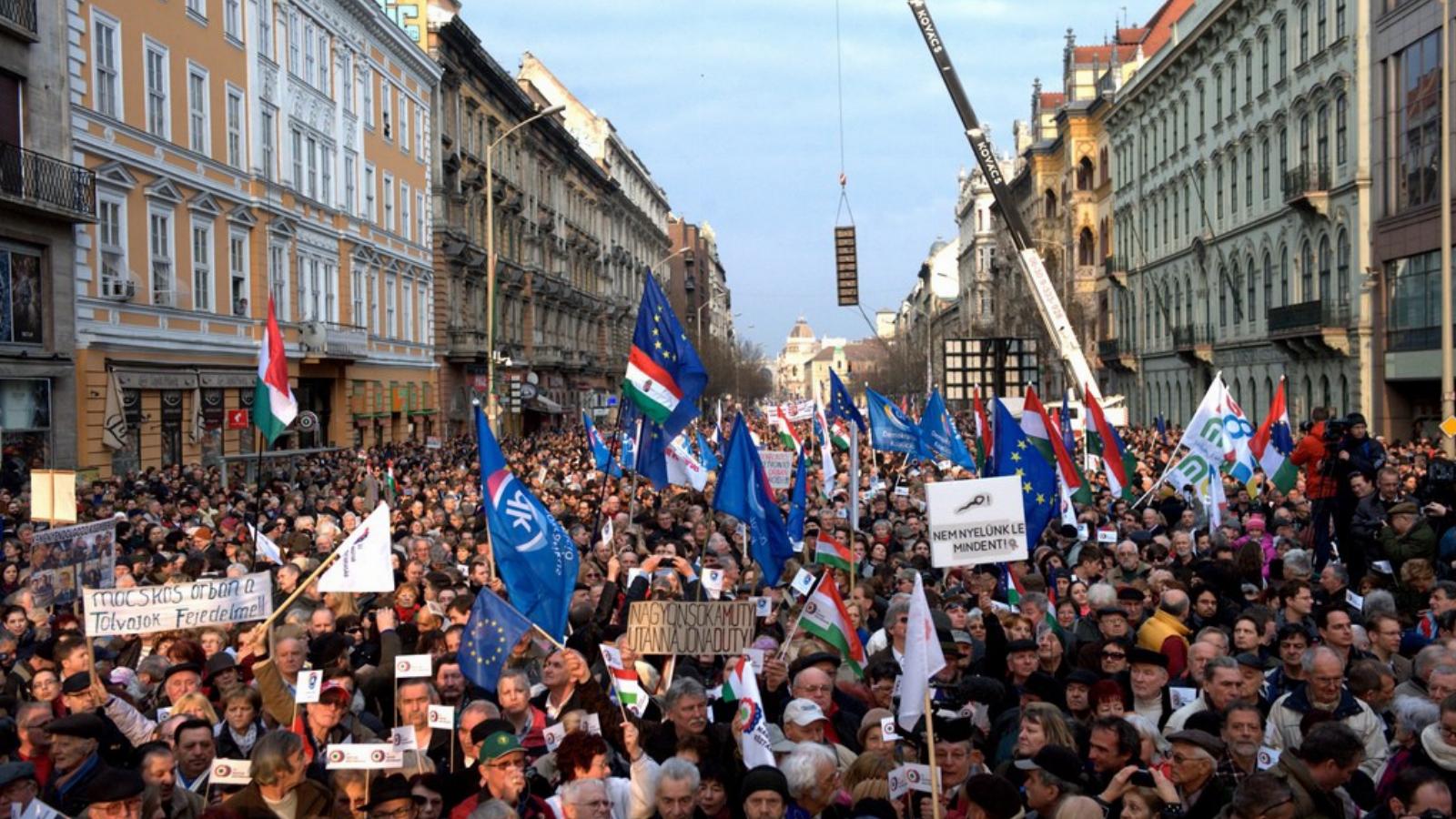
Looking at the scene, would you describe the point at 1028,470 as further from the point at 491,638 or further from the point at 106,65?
the point at 106,65

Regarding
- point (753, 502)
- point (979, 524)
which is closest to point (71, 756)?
point (979, 524)

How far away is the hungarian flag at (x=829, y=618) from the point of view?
391 inches

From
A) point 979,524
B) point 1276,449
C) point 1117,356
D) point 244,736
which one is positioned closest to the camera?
point 244,736

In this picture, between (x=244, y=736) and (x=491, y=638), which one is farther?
(x=491, y=638)

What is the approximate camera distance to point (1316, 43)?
138ft

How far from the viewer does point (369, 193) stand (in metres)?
47.0

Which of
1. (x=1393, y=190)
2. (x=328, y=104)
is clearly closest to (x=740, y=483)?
(x=1393, y=190)

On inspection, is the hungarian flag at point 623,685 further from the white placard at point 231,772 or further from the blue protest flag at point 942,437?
the blue protest flag at point 942,437

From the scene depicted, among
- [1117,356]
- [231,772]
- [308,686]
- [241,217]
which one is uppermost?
[241,217]

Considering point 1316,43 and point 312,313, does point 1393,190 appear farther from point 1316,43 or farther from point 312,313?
point 312,313

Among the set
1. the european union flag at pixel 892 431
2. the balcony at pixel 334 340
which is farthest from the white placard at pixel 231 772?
the balcony at pixel 334 340

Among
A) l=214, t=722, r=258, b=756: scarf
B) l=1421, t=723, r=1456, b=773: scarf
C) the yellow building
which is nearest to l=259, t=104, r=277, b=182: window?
the yellow building

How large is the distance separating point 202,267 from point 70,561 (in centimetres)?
2298

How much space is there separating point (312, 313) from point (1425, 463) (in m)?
28.2
